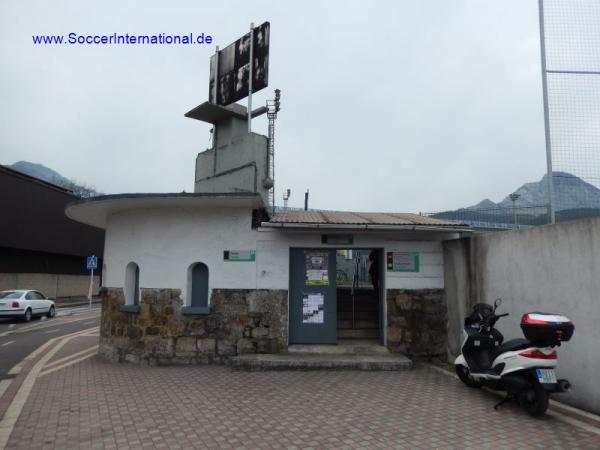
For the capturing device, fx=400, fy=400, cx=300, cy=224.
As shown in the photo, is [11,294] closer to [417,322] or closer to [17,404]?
[17,404]

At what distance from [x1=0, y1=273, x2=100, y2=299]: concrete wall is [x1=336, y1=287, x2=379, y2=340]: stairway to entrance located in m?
20.0

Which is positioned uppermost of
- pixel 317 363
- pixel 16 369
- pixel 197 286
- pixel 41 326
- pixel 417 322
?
pixel 197 286

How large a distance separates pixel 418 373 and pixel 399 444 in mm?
3099

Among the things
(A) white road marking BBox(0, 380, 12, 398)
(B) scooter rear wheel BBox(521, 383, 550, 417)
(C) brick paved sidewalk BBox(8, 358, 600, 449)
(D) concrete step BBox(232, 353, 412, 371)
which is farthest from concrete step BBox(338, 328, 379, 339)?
(A) white road marking BBox(0, 380, 12, 398)

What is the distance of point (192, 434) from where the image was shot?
4332 millimetres

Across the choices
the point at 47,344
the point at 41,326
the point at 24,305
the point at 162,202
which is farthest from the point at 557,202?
the point at 24,305

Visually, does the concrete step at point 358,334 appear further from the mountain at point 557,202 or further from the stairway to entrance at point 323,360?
the mountain at point 557,202

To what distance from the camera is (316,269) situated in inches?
325

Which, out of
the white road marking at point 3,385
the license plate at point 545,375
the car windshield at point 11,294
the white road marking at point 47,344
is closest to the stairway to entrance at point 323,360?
the license plate at point 545,375

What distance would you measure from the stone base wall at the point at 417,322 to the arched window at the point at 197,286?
3.72m

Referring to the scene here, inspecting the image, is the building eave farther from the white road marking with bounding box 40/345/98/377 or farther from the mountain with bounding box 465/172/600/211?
the mountain with bounding box 465/172/600/211

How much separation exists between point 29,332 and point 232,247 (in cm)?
952

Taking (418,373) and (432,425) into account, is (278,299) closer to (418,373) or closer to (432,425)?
(418,373)

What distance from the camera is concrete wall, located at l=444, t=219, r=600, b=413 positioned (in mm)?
4906
